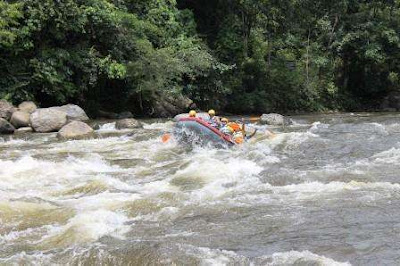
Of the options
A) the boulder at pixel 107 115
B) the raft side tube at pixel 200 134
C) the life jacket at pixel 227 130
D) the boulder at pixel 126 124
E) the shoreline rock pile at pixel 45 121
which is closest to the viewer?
the raft side tube at pixel 200 134

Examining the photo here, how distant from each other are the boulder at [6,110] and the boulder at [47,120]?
2.38 ft

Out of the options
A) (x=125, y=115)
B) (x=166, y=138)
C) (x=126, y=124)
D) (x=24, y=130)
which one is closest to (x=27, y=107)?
(x=24, y=130)

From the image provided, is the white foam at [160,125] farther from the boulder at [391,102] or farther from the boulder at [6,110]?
the boulder at [391,102]

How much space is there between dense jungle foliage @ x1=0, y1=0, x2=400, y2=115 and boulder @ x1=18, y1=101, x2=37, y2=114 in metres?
0.72

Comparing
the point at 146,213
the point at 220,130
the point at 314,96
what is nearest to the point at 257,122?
the point at 220,130

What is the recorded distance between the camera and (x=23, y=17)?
16.8 meters

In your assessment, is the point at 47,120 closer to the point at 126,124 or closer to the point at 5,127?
the point at 5,127

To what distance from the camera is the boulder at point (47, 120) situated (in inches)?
588

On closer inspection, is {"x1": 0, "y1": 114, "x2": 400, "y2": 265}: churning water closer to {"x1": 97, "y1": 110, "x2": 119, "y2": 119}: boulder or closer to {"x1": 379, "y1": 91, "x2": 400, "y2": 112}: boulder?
{"x1": 97, "y1": 110, "x2": 119, "y2": 119}: boulder

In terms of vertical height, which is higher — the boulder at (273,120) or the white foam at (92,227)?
the white foam at (92,227)

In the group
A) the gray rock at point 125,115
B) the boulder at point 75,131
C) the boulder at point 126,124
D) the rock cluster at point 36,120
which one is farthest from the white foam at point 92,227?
the gray rock at point 125,115

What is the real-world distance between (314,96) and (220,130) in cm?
1415

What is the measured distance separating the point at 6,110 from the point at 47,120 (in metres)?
1.41

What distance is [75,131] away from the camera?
14016mm
